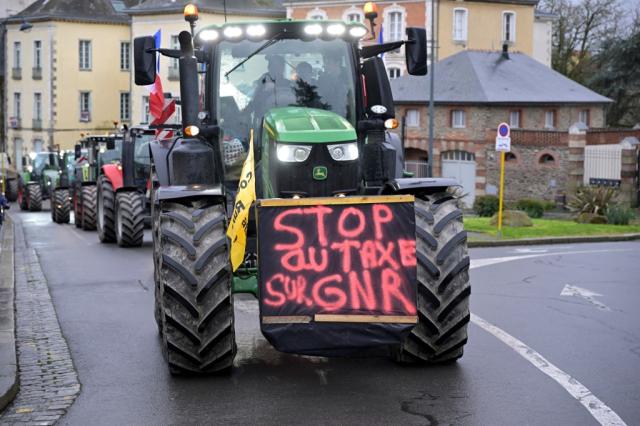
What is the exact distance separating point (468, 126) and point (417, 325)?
5164 cm

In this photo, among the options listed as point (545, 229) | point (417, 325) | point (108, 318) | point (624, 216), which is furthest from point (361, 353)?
point (624, 216)

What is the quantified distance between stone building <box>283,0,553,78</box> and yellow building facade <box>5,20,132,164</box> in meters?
13.3

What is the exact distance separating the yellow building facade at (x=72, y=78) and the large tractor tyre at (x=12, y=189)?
20.9 meters

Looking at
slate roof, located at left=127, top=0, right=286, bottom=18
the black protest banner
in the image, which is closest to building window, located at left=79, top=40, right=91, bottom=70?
slate roof, located at left=127, top=0, right=286, bottom=18

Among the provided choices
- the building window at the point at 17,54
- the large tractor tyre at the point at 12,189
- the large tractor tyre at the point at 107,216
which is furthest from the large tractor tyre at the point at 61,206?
the building window at the point at 17,54

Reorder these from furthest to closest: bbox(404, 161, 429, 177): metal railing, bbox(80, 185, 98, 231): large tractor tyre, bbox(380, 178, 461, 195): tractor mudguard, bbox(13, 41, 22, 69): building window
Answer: bbox(13, 41, 22, 69): building window < bbox(404, 161, 429, 177): metal railing < bbox(80, 185, 98, 231): large tractor tyre < bbox(380, 178, 461, 195): tractor mudguard

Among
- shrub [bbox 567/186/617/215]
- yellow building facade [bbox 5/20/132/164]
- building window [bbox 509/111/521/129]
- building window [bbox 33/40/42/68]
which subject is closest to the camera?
shrub [bbox 567/186/617/215]

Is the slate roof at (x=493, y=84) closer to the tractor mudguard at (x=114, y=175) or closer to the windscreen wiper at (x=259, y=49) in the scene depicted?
the tractor mudguard at (x=114, y=175)

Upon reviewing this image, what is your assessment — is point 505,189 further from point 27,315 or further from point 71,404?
point 71,404

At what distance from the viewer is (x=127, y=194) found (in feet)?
78.1

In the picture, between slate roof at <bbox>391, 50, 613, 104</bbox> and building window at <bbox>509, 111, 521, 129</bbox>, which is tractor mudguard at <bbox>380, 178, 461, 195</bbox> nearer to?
slate roof at <bbox>391, 50, 613, 104</bbox>

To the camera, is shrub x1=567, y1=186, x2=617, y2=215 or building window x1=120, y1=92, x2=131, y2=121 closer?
shrub x1=567, y1=186, x2=617, y2=215

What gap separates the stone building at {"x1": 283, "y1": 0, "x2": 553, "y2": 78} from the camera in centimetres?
7125

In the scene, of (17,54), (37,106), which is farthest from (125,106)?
(17,54)
